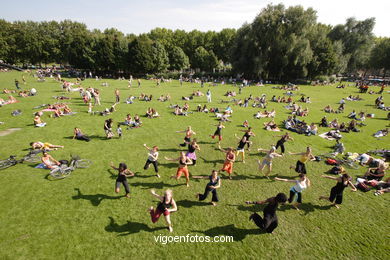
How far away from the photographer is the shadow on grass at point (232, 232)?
7.33 metres

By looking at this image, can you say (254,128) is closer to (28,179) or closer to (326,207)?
(326,207)

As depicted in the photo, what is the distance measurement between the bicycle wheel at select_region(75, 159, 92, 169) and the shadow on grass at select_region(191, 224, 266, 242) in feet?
Result: 26.1

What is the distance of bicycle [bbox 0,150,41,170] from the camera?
11030mm

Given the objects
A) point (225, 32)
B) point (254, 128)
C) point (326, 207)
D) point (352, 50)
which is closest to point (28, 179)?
point (326, 207)

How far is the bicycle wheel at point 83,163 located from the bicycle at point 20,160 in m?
2.69

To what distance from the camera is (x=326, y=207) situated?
8984 mm

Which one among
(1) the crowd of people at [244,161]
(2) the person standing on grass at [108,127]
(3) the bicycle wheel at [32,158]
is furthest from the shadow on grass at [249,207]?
(3) the bicycle wheel at [32,158]

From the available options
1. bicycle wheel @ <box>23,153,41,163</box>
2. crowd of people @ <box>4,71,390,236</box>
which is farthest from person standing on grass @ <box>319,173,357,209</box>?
bicycle wheel @ <box>23,153,41,163</box>

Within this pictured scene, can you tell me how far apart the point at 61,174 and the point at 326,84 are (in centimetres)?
6440

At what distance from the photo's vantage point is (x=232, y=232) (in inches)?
294

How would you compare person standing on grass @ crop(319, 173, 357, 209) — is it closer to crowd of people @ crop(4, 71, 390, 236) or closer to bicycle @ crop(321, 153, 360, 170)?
crowd of people @ crop(4, 71, 390, 236)

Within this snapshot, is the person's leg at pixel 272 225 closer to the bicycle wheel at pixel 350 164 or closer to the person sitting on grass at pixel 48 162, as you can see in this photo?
the bicycle wheel at pixel 350 164

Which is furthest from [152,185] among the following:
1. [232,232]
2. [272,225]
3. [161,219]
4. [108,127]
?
[108,127]

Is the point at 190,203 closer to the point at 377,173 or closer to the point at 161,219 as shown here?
the point at 161,219
